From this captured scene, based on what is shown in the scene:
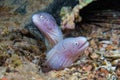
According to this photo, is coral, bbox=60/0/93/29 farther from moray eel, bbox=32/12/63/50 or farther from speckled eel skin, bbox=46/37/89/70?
speckled eel skin, bbox=46/37/89/70

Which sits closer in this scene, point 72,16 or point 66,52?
point 66,52

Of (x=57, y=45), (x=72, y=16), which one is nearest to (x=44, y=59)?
(x=57, y=45)

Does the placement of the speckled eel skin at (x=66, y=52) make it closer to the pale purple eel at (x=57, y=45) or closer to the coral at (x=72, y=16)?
the pale purple eel at (x=57, y=45)

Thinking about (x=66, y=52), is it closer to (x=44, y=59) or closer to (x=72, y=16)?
(x=44, y=59)

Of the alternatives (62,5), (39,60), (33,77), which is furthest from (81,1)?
(33,77)

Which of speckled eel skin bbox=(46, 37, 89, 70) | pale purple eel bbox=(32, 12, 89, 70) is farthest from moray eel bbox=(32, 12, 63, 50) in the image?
speckled eel skin bbox=(46, 37, 89, 70)

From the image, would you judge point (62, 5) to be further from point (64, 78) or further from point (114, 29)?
point (64, 78)
